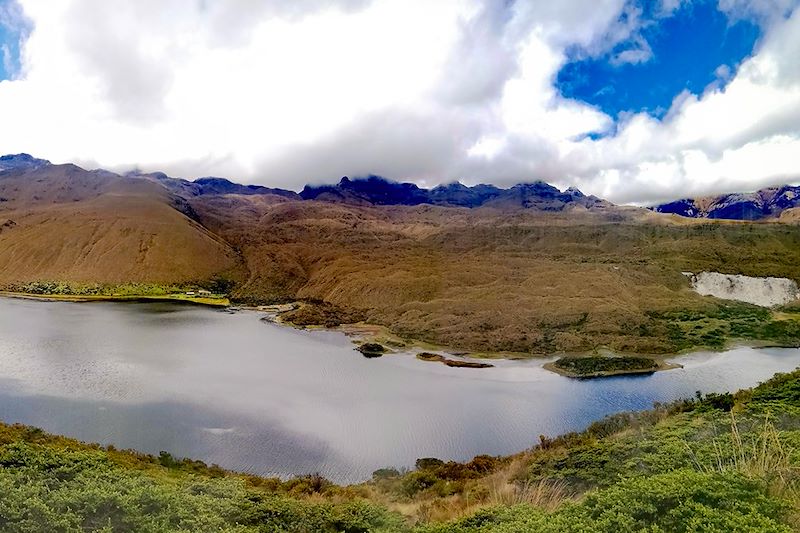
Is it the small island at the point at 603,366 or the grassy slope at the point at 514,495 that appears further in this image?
the small island at the point at 603,366

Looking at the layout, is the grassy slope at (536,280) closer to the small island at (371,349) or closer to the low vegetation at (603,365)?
the low vegetation at (603,365)

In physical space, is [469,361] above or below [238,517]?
below

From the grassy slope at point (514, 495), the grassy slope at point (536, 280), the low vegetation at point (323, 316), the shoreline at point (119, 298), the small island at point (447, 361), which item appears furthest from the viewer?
the shoreline at point (119, 298)

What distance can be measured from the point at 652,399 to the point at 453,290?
5436 centimetres

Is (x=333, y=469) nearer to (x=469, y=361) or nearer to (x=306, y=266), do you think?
(x=469, y=361)

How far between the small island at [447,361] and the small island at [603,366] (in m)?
8.92

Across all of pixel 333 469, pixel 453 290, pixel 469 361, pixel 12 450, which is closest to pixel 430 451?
pixel 333 469

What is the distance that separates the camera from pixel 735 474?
35.2 ft

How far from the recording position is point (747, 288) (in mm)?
107500

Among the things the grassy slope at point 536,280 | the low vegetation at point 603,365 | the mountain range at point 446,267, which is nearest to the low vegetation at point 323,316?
the mountain range at point 446,267

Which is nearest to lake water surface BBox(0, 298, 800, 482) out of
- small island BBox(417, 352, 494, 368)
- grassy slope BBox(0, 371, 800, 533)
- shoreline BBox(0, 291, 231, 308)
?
small island BBox(417, 352, 494, 368)

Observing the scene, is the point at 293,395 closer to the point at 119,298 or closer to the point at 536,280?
the point at 536,280

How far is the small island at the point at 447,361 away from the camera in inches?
2663

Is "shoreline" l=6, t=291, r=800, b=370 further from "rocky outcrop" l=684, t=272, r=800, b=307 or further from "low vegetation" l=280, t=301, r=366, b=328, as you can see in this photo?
"rocky outcrop" l=684, t=272, r=800, b=307
